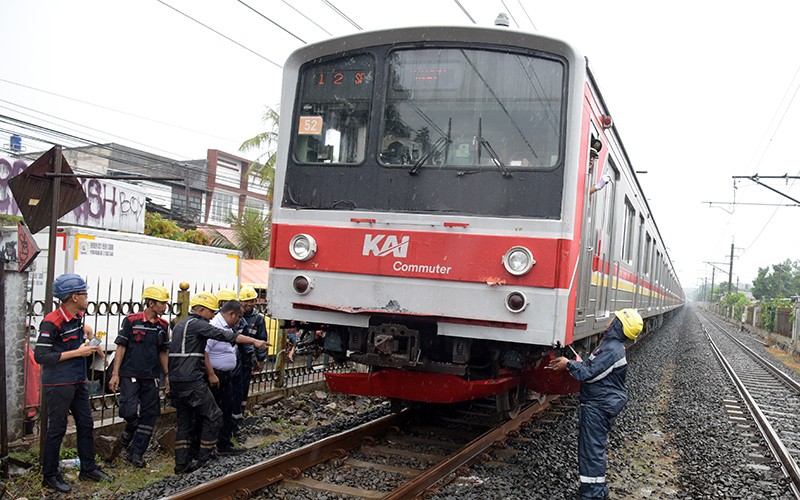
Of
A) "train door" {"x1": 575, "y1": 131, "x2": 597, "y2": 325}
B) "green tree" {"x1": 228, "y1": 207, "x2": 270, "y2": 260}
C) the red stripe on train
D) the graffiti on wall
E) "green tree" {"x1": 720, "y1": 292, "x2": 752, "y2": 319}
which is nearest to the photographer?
the red stripe on train

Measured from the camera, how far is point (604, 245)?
784cm

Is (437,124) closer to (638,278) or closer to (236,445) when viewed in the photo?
(236,445)

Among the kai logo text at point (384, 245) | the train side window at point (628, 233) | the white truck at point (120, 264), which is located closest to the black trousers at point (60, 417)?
the kai logo text at point (384, 245)

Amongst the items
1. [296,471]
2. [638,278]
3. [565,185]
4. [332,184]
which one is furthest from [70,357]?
[638,278]

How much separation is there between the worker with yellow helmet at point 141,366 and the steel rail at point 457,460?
2494mm

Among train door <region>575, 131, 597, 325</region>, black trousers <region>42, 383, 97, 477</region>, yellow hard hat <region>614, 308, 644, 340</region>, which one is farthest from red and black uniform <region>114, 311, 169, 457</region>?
yellow hard hat <region>614, 308, 644, 340</region>

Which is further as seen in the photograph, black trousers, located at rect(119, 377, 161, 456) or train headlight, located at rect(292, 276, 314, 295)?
black trousers, located at rect(119, 377, 161, 456)

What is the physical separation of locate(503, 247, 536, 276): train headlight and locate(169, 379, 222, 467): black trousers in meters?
2.81

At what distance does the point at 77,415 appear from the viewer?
5.58 m

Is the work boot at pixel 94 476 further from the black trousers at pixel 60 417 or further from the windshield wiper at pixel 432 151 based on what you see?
the windshield wiper at pixel 432 151

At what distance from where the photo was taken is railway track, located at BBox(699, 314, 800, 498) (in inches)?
305

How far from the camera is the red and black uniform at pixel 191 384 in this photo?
5945mm

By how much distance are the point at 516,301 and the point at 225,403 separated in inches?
123

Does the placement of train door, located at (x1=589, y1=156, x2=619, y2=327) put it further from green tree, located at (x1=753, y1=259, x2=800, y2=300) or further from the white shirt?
green tree, located at (x1=753, y1=259, x2=800, y2=300)
